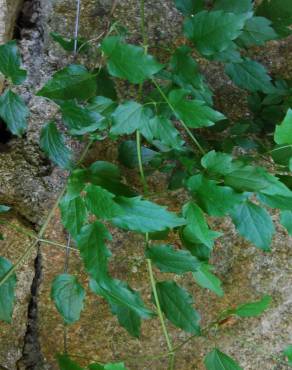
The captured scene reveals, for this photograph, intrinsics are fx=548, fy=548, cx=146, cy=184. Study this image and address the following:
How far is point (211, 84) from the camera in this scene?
1360 mm

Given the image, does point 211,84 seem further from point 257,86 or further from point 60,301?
point 60,301

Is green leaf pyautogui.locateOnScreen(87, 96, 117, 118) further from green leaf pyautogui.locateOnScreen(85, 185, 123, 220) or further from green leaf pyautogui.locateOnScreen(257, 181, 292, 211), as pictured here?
green leaf pyautogui.locateOnScreen(257, 181, 292, 211)

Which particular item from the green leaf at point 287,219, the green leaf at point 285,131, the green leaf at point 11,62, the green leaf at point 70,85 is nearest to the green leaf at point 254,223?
the green leaf at point 287,219


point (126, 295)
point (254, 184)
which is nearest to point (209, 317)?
point (126, 295)

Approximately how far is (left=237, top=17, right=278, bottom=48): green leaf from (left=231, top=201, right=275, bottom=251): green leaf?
1.22 feet

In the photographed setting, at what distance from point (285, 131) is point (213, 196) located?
16 centimetres

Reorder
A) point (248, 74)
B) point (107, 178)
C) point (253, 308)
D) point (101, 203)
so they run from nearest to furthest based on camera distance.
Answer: point (101, 203)
point (253, 308)
point (107, 178)
point (248, 74)

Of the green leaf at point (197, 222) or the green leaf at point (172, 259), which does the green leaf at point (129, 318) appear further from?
the green leaf at point (197, 222)

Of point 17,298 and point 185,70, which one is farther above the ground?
point 185,70

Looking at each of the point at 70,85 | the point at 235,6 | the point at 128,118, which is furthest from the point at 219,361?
the point at 235,6

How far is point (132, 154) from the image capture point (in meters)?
1.18

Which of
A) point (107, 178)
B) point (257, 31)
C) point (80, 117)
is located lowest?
point (107, 178)

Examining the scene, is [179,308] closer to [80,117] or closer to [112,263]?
[112,263]

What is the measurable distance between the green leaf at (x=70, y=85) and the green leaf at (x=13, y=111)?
0.30 feet
